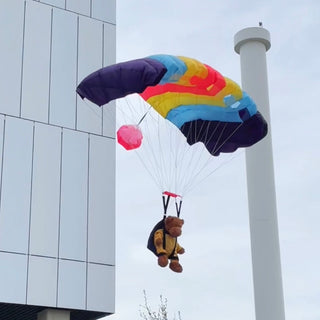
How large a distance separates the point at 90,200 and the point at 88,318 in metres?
2.47

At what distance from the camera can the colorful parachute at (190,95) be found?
13.5 metres

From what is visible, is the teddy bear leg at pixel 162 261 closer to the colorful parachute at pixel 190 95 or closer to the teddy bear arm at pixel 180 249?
the teddy bear arm at pixel 180 249

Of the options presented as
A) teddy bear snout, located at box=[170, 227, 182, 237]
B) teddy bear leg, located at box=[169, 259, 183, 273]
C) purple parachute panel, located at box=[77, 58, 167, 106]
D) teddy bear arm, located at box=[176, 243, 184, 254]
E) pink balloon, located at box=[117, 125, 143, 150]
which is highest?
purple parachute panel, located at box=[77, 58, 167, 106]

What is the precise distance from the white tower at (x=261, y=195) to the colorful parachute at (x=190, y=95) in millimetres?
4191

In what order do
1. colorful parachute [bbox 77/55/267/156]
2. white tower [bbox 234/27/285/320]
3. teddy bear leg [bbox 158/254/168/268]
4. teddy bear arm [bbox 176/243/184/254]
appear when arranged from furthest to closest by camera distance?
white tower [bbox 234/27/285/320] → teddy bear arm [bbox 176/243/184/254] → teddy bear leg [bbox 158/254/168/268] → colorful parachute [bbox 77/55/267/156]

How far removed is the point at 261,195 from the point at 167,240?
6051 mm

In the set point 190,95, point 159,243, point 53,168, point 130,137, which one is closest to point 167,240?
point 159,243

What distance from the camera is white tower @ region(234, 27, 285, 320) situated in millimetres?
18891

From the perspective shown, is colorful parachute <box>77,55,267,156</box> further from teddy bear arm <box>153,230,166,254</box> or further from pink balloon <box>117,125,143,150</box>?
teddy bear arm <box>153,230,166,254</box>

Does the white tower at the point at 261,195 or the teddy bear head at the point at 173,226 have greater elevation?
the white tower at the point at 261,195

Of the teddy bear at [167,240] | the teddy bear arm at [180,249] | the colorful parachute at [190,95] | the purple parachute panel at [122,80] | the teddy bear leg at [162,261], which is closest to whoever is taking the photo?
the purple parachute panel at [122,80]

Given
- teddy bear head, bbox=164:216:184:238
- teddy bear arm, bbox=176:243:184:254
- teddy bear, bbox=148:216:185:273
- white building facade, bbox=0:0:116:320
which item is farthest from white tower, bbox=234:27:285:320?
teddy bear head, bbox=164:216:184:238

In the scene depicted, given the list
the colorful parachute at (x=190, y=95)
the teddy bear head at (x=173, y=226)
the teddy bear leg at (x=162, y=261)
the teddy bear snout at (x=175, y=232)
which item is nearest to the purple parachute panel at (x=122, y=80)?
the colorful parachute at (x=190, y=95)

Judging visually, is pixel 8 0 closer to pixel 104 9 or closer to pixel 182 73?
pixel 104 9
